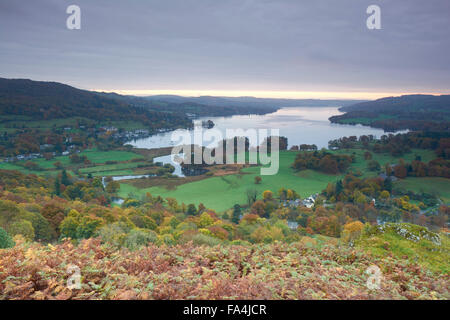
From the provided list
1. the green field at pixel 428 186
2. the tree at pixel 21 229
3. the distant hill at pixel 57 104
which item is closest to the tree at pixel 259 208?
the tree at pixel 21 229

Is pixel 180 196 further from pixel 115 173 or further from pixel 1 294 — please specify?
pixel 1 294

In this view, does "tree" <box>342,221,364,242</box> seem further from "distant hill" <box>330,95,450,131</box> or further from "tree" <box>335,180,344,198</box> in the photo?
"distant hill" <box>330,95,450,131</box>

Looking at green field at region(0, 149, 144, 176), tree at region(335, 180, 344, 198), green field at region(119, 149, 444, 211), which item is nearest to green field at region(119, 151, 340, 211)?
green field at region(119, 149, 444, 211)

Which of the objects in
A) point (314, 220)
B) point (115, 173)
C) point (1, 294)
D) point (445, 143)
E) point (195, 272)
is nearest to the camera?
point (1, 294)

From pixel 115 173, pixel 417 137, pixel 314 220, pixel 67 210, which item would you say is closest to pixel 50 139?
pixel 115 173
